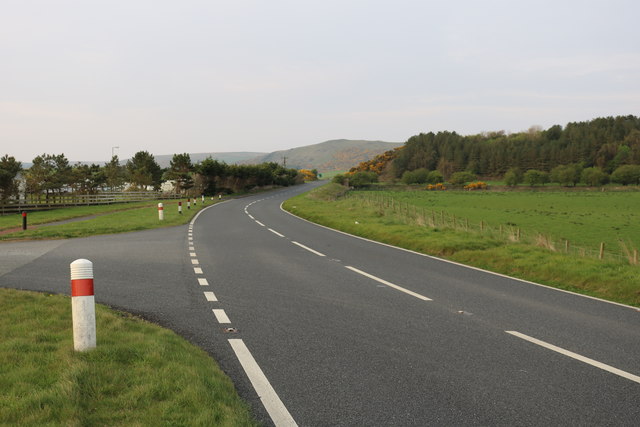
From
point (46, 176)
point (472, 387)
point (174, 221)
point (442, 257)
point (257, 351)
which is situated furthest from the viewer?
point (46, 176)

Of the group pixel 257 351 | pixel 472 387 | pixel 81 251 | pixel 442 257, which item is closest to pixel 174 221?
pixel 81 251

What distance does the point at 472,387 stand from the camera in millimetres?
4199

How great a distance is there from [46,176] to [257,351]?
5179 cm

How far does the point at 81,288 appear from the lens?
439 cm

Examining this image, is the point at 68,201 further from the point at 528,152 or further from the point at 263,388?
the point at 528,152

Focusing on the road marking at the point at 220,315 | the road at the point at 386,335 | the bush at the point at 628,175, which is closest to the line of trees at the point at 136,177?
the road at the point at 386,335

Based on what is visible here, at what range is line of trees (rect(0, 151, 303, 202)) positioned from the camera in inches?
1816

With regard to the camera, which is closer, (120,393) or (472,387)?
(120,393)

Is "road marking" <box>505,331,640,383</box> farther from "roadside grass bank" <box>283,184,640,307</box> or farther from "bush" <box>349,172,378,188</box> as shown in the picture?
"bush" <box>349,172,378,188</box>

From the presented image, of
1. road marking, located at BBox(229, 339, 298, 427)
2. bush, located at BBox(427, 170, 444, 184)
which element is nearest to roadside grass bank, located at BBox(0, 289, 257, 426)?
road marking, located at BBox(229, 339, 298, 427)

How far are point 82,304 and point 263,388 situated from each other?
74.2 inches

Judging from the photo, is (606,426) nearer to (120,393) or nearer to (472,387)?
(472,387)

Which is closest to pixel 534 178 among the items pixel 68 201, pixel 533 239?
pixel 68 201

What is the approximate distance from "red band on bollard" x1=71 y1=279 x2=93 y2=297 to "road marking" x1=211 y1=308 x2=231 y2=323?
7.55 ft
